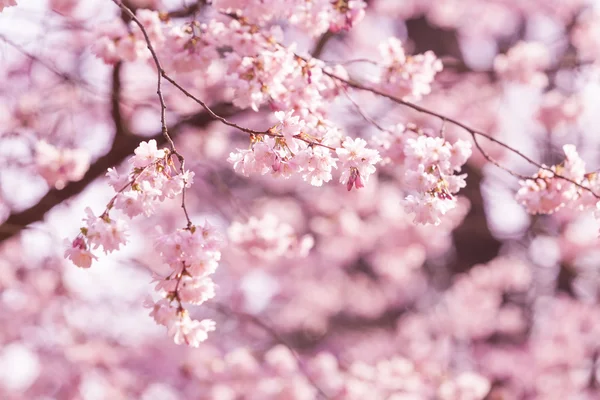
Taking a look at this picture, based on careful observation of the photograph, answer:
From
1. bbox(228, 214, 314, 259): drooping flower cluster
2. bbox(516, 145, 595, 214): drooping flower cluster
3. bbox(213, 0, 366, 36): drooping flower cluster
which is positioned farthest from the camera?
bbox(228, 214, 314, 259): drooping flower cluster

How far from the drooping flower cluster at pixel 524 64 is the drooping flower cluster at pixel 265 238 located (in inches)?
102

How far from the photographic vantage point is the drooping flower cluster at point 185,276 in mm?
2324

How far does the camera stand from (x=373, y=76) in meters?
3.67

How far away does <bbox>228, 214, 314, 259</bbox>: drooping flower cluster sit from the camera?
4445 millimetres

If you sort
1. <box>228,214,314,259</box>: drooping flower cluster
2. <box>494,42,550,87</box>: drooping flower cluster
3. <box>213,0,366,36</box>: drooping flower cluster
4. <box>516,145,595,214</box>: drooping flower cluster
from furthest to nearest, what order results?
<box>494,42,550,87</box>: drooping flower cluster, <box>228,214,314,259</box>: drooping flower cluster, <box>213,0,366,36</box>: drooping flower cluster, <box>516,145,595,214</box>: drooping flower cluster

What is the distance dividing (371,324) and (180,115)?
6451 millimetres

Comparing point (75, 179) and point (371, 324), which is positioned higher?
point (75, 179)

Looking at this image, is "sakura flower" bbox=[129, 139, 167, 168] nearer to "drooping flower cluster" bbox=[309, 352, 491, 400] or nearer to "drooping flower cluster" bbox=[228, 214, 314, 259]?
"drooping flower cluster" bbox=[228, 214, 314, 259]

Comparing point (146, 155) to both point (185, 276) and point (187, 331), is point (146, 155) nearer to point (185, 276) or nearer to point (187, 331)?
point (185, 276)

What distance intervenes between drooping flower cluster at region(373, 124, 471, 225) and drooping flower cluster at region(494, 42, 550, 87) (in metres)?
2.94

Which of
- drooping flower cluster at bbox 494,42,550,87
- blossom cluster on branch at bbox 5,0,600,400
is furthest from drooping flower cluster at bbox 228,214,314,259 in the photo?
drooping flower cluster at bbox 494,42,550,87

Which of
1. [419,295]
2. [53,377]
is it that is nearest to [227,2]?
[53,377]

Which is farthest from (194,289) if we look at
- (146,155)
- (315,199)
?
(315,199)

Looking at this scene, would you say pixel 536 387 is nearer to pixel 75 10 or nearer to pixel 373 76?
pixel 373 76
